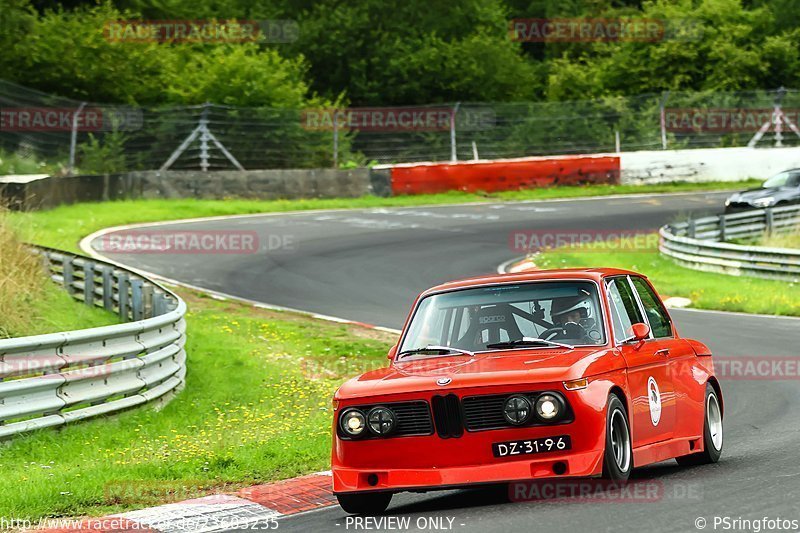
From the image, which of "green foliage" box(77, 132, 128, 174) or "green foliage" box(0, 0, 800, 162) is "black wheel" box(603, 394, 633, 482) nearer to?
"green foliage" box(77, 132, 128, 174)

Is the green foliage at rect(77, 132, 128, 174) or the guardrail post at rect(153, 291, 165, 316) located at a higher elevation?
the green foliage at rect(77, 132, 128, 174)

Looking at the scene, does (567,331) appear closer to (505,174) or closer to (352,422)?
(352,422)

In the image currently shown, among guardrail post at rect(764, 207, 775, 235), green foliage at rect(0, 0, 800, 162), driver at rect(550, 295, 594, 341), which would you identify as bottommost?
guardrail post at rect(764, 207, 775, 235)

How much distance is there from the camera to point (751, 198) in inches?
1310

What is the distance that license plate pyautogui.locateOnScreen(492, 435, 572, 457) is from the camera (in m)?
7.83

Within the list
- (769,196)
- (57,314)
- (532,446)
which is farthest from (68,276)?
(769,196)

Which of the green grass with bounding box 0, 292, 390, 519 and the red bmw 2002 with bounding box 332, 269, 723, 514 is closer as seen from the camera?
the red bmw 2002 with bounding box 332, 269, 723, 514

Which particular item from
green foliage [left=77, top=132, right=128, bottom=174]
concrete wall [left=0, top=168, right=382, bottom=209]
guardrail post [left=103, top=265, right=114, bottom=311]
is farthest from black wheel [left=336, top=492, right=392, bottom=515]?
green foliage [left=77, top=132, right=128, bottom=174]

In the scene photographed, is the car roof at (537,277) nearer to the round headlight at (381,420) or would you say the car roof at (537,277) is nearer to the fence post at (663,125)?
the round headlight at (381,420)

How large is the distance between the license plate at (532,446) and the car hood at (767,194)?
2662 centimetres

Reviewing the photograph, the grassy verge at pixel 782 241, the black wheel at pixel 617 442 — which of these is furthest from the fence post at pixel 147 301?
the grassy verge at pixel 782 241

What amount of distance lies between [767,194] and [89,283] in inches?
819

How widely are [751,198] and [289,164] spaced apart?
43.3 ft

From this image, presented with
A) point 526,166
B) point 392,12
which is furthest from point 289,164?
point 392,12
